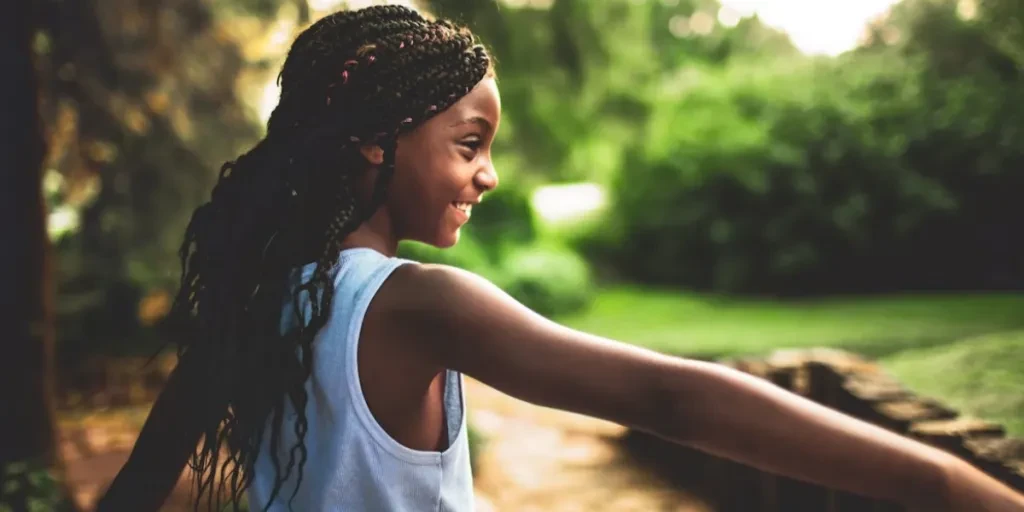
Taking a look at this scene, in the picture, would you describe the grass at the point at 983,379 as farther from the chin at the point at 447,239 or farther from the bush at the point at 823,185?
the chin at the point at 447,239

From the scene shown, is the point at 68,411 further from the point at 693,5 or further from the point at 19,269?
the point at 693,5

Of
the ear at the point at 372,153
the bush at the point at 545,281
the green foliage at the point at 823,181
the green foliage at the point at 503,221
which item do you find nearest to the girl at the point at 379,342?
the ear at the point at 372,153

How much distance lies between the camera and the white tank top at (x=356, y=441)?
3.60 ft

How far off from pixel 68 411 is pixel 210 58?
399cm

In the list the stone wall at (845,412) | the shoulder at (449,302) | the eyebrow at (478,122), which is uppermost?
the stone wall at (845,412)

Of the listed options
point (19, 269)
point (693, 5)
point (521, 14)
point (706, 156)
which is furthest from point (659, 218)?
point (19, 269)

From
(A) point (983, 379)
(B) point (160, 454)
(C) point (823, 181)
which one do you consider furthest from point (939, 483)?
(C) point (823, 181)

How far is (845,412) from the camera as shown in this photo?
126 inches

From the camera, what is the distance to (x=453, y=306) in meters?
1.03

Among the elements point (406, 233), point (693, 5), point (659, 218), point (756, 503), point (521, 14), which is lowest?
point (406, 233)

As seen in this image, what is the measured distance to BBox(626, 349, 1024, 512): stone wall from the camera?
2102 mm

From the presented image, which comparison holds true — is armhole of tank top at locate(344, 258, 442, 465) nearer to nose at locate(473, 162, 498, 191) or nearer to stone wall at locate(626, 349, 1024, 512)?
nose at locate(473, 162, 498, 191)

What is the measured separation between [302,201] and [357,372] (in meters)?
0.28

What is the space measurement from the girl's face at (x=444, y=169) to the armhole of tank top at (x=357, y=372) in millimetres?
170
